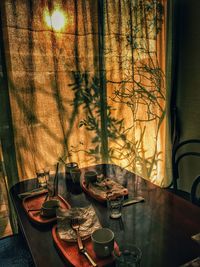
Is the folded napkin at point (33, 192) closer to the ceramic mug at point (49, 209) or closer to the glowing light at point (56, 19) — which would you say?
the ceramic mug at point (49, 209)

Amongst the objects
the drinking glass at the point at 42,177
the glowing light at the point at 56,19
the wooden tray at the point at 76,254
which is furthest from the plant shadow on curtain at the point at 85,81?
the wooden tray at the point at 76,254

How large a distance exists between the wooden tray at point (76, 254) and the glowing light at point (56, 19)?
1.66m

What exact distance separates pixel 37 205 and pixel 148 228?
58 centimetres

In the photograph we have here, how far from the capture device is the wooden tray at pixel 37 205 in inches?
39.9

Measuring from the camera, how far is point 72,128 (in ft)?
6.88

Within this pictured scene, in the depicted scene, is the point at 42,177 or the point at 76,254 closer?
the point at 76,254

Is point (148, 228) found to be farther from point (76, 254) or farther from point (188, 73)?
point (188, 73)

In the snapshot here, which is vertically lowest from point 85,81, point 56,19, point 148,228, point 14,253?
point 14,253

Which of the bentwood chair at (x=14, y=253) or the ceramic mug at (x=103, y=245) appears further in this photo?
the bentwood chair at (x=14, y=253)

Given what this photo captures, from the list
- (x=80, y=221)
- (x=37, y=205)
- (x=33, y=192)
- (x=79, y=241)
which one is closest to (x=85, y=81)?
(x=33, y=192)

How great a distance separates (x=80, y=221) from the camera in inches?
38.1

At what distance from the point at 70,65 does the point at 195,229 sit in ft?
5.33

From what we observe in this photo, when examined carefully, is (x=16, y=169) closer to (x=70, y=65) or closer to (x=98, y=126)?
(x=98, y=126)

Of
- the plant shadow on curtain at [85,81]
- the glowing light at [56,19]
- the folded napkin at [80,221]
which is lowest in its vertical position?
the folded napkin at [80,221]
